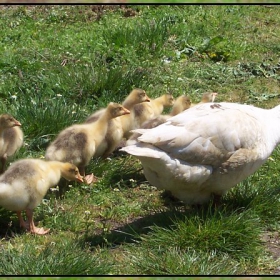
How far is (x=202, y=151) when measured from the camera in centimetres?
601

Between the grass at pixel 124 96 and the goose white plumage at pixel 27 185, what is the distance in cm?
24

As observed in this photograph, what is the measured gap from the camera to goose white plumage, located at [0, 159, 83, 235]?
235 inches

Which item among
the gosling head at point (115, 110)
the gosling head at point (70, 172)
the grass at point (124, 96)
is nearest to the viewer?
the grass at point (124, 96)

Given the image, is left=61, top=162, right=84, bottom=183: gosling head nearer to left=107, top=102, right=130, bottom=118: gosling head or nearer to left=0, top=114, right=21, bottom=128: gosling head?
left=0, top=114, right=21, bottom=128: gosling head

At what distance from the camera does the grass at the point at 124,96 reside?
5.79 m

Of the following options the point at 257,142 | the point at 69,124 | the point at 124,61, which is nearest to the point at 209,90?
the point at 124,61

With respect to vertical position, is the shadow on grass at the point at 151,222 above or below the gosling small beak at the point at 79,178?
below

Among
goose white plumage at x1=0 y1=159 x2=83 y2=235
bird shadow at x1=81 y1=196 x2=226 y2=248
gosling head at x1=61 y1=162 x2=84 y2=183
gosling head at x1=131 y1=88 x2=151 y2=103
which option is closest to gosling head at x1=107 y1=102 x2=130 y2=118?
gosling head at x1=131 y1=88 x2=151 y2=103

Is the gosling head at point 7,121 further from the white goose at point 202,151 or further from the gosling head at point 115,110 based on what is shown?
the white goose at point 202,151

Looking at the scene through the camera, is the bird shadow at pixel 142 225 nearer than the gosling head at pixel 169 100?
Yes

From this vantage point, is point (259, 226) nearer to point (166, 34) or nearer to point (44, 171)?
point (44, 171)

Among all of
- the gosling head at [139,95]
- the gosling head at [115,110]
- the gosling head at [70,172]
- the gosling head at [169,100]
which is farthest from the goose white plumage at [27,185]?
the gosling head at [169,100]

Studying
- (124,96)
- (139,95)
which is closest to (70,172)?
(139,95)

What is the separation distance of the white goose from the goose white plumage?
840 millimetres
